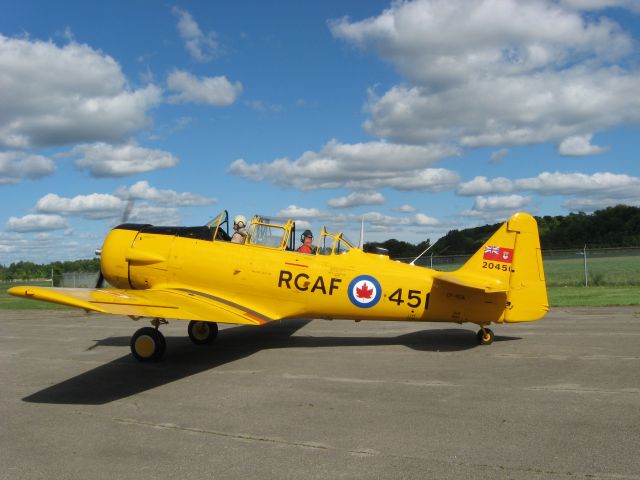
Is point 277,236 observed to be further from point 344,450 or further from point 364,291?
point 344,450

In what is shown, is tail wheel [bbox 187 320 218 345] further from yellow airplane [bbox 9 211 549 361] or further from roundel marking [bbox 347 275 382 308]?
roundel marking [bbox 347 275 382 308]

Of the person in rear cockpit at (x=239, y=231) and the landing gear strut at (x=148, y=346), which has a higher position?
the person in rear cockpit at (x=239, y=231)

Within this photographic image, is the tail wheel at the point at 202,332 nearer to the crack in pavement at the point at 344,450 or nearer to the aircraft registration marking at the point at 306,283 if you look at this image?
the aircraft registration marking at the point at 306,283

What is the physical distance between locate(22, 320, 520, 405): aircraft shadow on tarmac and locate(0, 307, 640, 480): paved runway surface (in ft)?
0.16

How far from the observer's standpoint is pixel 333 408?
5.86 m

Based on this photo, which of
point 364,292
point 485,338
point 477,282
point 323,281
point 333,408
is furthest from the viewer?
point 485,338

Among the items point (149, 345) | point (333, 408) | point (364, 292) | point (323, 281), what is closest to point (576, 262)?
point (364, 292)

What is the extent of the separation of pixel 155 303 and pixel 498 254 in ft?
19.3

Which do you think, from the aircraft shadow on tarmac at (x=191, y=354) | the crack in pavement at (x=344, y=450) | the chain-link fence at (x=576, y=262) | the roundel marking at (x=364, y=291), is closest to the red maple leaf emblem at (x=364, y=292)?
the roundel marking at (x=364, y=291)

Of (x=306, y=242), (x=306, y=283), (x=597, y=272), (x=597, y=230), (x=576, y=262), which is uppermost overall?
Result: (x=597, y=230)

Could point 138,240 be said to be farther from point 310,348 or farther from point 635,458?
point 635,458

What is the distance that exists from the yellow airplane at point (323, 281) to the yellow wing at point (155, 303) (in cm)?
5

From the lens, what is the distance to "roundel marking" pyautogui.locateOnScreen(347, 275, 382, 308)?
898 centimetres

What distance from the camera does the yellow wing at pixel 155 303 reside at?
679 cm
